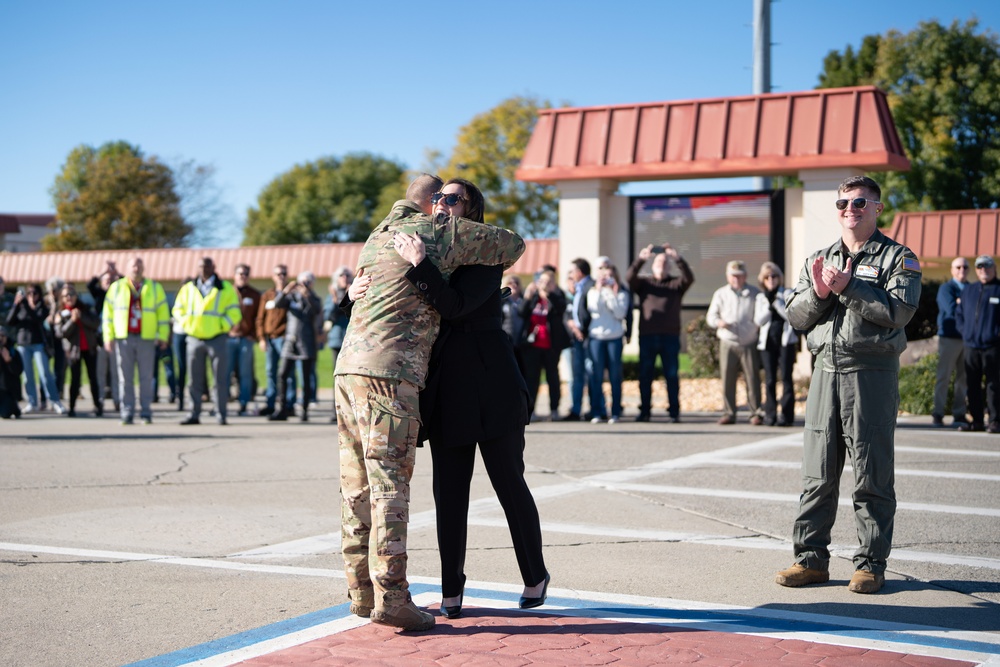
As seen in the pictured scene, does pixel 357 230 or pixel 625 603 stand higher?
pixel 357 230

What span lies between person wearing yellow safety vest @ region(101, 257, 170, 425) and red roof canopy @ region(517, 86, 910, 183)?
693cm

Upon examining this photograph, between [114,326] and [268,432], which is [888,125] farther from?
[114,326]

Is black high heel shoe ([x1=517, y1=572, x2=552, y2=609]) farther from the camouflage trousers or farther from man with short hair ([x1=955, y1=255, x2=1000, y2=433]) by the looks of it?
man with short hair ([x1=955, y1=255, x2=1000, y2=433])

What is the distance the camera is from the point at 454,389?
5105mm

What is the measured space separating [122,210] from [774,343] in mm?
57950

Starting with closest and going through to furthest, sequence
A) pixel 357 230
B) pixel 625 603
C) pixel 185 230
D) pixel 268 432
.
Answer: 1. pixel 625 603
2. pixel 268 432
3. pixel 185 230
4. pixel 357 230

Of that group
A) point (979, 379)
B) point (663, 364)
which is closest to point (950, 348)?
point (979, 379)

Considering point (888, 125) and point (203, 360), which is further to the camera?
point (888, 125)

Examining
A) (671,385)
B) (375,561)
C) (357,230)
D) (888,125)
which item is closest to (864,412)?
(375,561)

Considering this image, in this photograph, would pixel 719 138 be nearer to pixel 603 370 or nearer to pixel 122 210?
pixel 603 370

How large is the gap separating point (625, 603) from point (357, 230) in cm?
8153

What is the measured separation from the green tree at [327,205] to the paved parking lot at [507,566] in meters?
74.4

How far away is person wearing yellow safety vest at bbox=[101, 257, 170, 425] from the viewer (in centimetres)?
1403

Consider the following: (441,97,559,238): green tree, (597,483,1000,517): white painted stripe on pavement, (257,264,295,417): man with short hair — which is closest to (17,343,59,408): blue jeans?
(257,264,295,417): man with short hair
